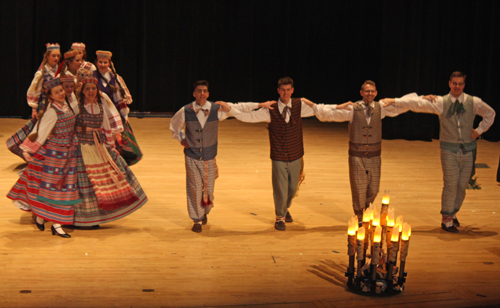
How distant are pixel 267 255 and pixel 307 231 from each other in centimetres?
67

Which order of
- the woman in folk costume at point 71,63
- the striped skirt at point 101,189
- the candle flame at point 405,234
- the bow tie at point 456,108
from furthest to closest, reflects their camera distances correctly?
the woman in folk costume at point 71,63 < the bow tie at point 456,108 < the striped skirt at point 101,189 < the candle flame at point 405,234

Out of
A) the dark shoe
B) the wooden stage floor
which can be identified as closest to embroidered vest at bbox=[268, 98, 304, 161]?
the wooden stage floor

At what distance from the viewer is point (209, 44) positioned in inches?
435

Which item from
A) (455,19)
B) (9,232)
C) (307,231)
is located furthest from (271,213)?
(455,19)

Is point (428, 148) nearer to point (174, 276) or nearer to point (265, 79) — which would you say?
point (265, 79)

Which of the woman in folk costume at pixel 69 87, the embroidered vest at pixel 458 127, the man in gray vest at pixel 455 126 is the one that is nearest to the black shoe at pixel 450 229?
the man in gray vest at pixel 455 126

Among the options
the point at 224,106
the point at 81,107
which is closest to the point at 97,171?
the point at 81,107

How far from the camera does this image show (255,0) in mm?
11016

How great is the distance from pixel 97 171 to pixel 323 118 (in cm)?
184

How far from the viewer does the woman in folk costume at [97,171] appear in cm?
451

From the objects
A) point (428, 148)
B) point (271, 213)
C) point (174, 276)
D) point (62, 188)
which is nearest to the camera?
point (174, 276)

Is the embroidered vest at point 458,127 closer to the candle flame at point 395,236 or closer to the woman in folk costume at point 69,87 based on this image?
the candle flame at point 395,236

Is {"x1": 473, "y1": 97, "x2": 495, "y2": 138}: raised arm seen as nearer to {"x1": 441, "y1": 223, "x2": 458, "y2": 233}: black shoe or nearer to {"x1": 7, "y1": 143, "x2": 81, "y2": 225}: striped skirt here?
{"x1": 441, "y1": 223, "x2": 458, "y2": 233}: black shoe

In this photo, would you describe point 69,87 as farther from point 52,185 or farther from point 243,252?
point 243,252
